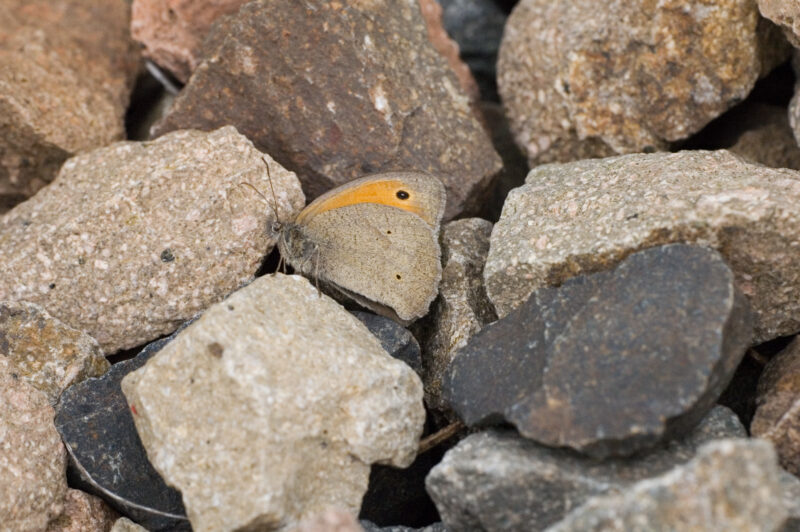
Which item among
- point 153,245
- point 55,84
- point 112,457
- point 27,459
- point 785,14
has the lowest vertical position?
point 112,457

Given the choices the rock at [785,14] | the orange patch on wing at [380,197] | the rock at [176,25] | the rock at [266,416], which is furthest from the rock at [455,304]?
the rock at [176,25]

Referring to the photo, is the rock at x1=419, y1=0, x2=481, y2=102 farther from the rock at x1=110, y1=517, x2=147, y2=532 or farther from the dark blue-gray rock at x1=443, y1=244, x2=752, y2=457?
the rock at x1=110, y1=517, x2=147, y2=532

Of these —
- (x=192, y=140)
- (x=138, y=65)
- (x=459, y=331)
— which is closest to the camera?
(x=459, y=331)

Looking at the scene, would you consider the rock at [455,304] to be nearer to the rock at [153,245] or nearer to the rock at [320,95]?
the rock at [320,95]

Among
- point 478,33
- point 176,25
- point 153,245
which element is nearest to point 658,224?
point 153,245

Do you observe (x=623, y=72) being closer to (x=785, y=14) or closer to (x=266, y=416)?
(x=785, y=14)

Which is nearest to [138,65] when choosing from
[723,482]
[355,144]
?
[355,144]

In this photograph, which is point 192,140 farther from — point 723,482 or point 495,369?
point 723,482
